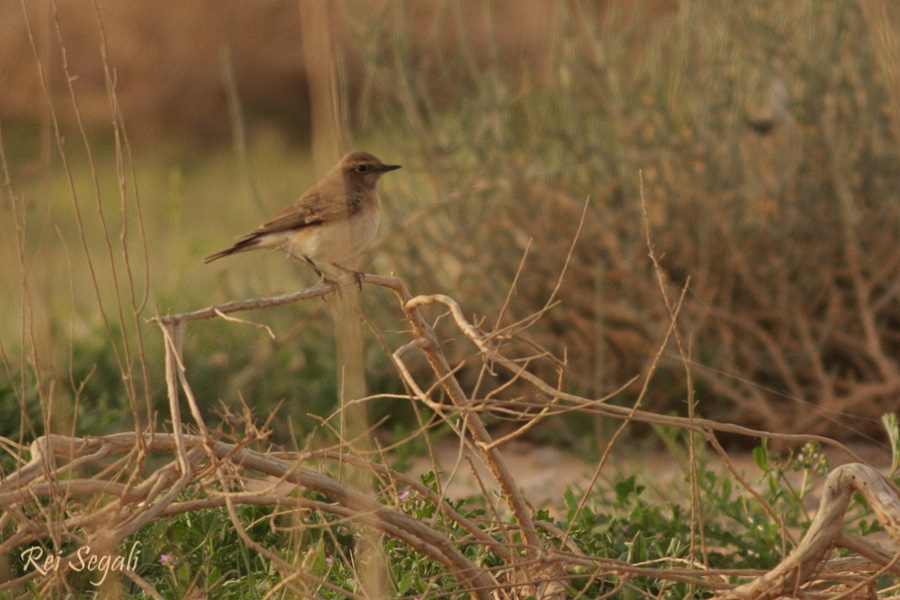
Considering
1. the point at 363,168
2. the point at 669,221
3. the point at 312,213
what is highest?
the point at 363,168

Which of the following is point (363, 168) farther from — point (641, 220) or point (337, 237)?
point (641, 220)

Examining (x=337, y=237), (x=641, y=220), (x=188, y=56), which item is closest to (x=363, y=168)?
(x=337, y=237)

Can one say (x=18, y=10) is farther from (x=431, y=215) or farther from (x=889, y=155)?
(x=889, y=155)

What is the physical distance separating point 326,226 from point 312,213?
4.4 inches

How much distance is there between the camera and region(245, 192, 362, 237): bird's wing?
400 cm

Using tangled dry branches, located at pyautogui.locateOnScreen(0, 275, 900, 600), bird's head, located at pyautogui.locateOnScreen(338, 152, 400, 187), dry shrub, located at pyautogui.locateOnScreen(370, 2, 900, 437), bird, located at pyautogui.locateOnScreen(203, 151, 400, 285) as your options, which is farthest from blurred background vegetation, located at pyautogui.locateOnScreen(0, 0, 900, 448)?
tangled dry branches, located at pyautogui.locateOnScreen(0, 275, 900, 600)

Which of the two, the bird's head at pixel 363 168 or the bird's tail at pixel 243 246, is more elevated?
the bird's head at pixel 363 168

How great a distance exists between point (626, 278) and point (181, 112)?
27.8 feet

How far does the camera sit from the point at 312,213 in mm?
4070

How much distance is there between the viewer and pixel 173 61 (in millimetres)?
12125

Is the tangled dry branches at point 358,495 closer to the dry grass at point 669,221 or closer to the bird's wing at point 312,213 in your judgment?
the bird's wing at point 312,213

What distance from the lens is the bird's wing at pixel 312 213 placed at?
4000mm

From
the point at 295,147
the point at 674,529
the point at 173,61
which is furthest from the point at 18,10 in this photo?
the point at 674,529

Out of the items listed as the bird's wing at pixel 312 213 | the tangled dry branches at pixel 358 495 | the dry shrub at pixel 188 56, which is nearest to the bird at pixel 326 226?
the bird's wing at pixel 312 213
